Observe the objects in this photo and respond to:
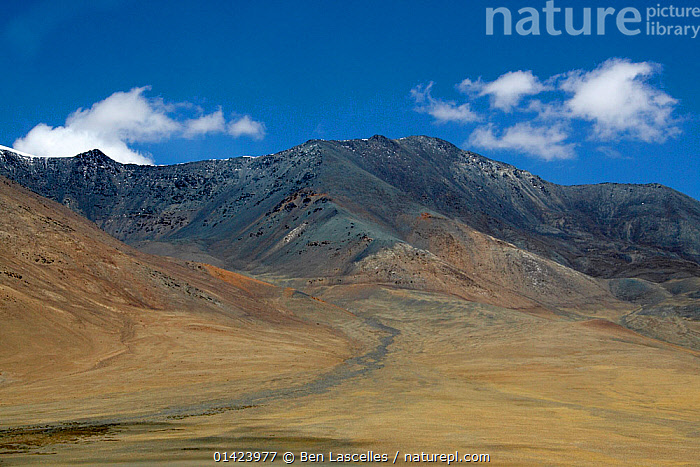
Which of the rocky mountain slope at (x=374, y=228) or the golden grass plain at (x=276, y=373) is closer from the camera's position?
the golden grass plain at (x=276, y=373)

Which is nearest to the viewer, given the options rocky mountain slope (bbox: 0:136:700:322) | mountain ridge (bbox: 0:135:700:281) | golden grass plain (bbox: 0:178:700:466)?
golden grass plain (bbox: 0:178:700:466)

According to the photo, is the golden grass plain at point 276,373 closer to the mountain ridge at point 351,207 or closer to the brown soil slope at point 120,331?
the brown soil slope at point 120,331

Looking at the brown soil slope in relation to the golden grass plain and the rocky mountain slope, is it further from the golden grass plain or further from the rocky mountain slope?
the rocky mountain slope

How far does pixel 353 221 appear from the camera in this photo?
124000 mm

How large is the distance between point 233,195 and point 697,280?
408 feet

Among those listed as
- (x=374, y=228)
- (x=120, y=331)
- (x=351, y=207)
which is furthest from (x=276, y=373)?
(x=351, y=207)

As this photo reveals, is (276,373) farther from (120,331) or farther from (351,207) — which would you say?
(351,207)

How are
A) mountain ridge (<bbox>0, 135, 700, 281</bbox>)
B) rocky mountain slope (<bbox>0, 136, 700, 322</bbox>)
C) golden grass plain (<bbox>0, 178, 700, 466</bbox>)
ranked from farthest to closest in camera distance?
mountain ridge (<bbox>0, 135, 700, 281</bbox>), rocky mountain slope (<bbox>0, 136, 700, 322</bbox>), golden grass plain (<bbox>0, 178, 700, 466</bbox>)

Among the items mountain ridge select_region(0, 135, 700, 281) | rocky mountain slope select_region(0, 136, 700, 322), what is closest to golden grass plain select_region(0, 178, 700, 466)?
rocky mountain slope select_region(0, 136, 700, 322)

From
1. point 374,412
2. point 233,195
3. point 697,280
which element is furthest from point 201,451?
point 233,195

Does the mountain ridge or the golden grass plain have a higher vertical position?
the mountain ridge

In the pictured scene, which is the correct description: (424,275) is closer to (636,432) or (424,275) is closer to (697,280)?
(697,280)

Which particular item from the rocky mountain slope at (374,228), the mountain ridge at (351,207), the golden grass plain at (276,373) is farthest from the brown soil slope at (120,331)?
the mountain ridge at (351,207)

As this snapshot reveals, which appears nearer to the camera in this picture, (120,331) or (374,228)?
(120,331)
